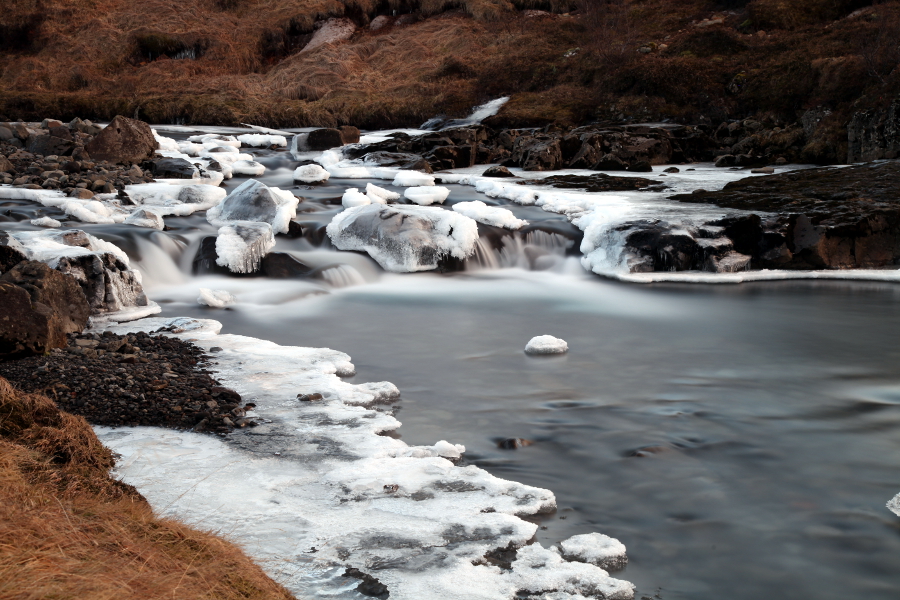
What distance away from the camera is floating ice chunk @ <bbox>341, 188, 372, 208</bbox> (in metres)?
12.7

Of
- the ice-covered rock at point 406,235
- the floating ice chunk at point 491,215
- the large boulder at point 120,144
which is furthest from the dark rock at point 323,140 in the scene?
the ice-covered rock at point 406,235

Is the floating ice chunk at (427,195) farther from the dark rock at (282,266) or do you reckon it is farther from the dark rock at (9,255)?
the dark rock at (9,255)

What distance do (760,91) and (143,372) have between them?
21198 mm

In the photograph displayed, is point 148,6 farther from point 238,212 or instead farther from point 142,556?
point 142,556

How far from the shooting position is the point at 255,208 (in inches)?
458

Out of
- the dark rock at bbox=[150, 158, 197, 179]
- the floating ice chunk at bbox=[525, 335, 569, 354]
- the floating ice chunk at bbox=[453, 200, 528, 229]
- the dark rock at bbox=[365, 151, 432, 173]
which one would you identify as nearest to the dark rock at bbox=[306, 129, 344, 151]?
the dark rock at bbox=[365, 151, 432, 173]

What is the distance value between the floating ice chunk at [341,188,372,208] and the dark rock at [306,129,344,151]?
24.1 ft

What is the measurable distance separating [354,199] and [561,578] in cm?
1019

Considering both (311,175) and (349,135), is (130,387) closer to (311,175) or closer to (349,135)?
(311,175)

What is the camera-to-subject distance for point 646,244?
10.5 metres

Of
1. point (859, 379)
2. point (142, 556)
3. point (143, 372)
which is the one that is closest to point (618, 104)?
point (859, 379)

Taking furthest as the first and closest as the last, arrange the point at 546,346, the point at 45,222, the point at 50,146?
the point at 50,146
the point at 45,222
the point at 546,346

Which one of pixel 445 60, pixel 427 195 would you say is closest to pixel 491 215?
pixel 427 195

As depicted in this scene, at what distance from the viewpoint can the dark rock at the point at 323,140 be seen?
19859mm
